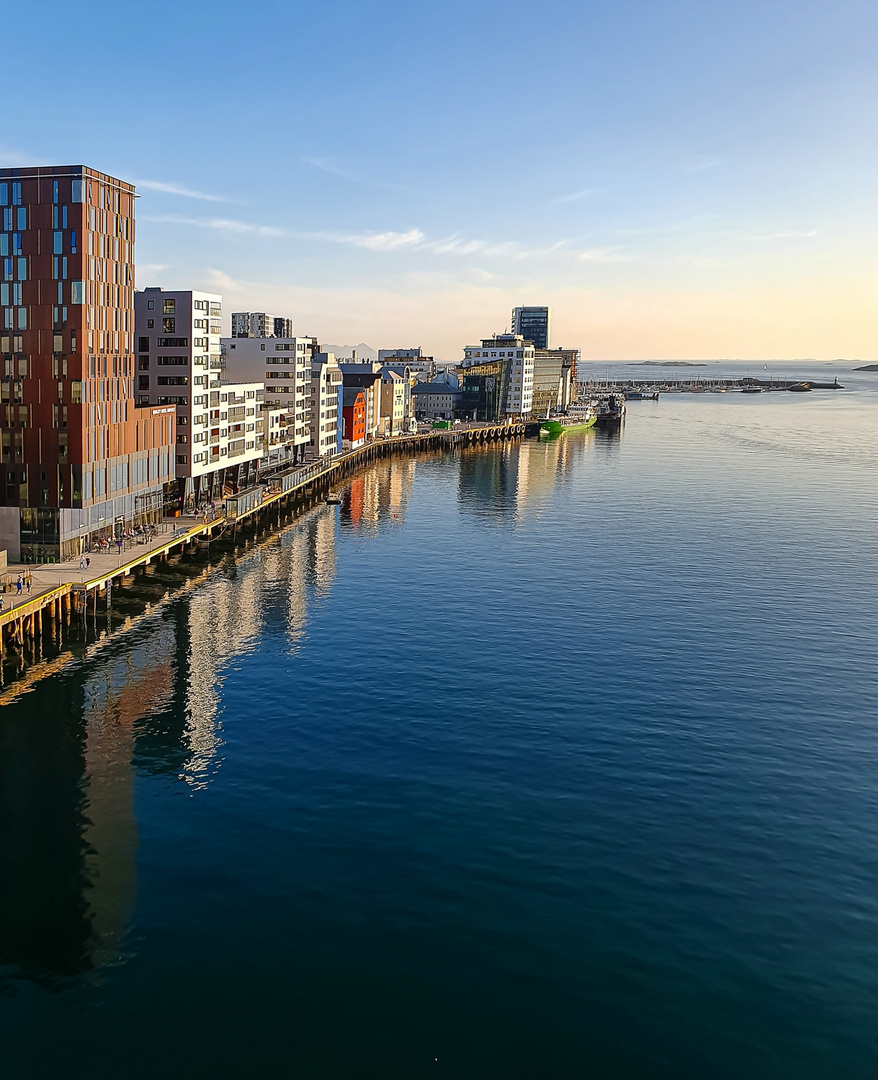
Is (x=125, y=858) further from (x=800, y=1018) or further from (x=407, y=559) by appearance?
(x=407, y=559)

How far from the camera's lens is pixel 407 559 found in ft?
334

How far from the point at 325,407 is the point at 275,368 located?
21.3 m

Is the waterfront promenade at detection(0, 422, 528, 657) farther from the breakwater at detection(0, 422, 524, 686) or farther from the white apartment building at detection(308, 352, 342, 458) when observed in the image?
the white apartment building at detection(308, 352, 342, 458)

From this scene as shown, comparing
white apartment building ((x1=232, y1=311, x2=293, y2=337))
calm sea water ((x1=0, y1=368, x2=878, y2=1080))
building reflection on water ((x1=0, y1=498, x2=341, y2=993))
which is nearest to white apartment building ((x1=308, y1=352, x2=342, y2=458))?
white apartment building ((x1=232, y1=311, x2=293, y2=337))

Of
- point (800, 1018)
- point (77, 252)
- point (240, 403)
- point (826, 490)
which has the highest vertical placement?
point (77, 252)

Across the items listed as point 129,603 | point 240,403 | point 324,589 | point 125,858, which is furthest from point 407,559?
point 125,858

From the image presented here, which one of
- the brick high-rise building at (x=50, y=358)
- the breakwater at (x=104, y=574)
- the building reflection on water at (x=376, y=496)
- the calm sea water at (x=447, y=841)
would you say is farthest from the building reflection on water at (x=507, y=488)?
the brick high-rise building at (x=50, y=358)

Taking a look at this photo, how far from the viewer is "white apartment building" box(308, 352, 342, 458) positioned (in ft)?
543

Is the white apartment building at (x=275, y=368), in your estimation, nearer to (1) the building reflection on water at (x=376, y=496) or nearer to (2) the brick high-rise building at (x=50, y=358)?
(1) the building reflection on water at (x=376, y=496)

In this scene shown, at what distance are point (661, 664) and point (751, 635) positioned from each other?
1204 cm

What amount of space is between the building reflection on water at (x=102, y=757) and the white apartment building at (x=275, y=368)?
225ft

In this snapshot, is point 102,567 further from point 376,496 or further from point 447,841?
point 376,496

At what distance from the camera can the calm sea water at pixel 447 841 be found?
3038 centimetres

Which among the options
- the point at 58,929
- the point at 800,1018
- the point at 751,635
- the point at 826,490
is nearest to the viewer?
the point at 800,1018
